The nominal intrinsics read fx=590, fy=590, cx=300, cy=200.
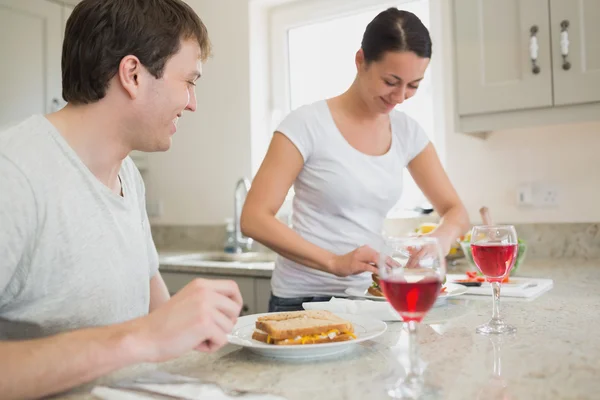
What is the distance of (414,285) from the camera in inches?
28.9

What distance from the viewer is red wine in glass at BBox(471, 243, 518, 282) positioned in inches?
41.6

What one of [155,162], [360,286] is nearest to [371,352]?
[360,286]

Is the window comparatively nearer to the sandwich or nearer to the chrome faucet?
the chrome faucet

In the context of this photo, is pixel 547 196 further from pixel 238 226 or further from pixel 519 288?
pixel 238 226

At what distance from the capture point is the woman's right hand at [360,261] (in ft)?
4.33

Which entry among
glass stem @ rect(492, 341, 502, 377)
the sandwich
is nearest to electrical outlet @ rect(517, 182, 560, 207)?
glass stem @ rect(492, 341, 502, 377)

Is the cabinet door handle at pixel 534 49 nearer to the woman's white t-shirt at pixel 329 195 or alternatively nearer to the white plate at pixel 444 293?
the woman's white t-shirt at pixel 329 195

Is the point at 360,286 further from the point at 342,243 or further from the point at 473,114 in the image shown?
the point at 473,114

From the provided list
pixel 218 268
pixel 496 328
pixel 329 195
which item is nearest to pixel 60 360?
pixel 496 328

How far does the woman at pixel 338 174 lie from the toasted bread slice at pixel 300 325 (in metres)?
0.48

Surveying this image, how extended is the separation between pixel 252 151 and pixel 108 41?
7.41 feet

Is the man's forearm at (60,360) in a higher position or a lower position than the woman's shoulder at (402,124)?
lower

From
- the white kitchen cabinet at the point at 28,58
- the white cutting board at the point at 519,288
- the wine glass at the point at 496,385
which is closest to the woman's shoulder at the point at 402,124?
the white cutting board at the point at 519,288

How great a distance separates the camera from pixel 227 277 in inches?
102
